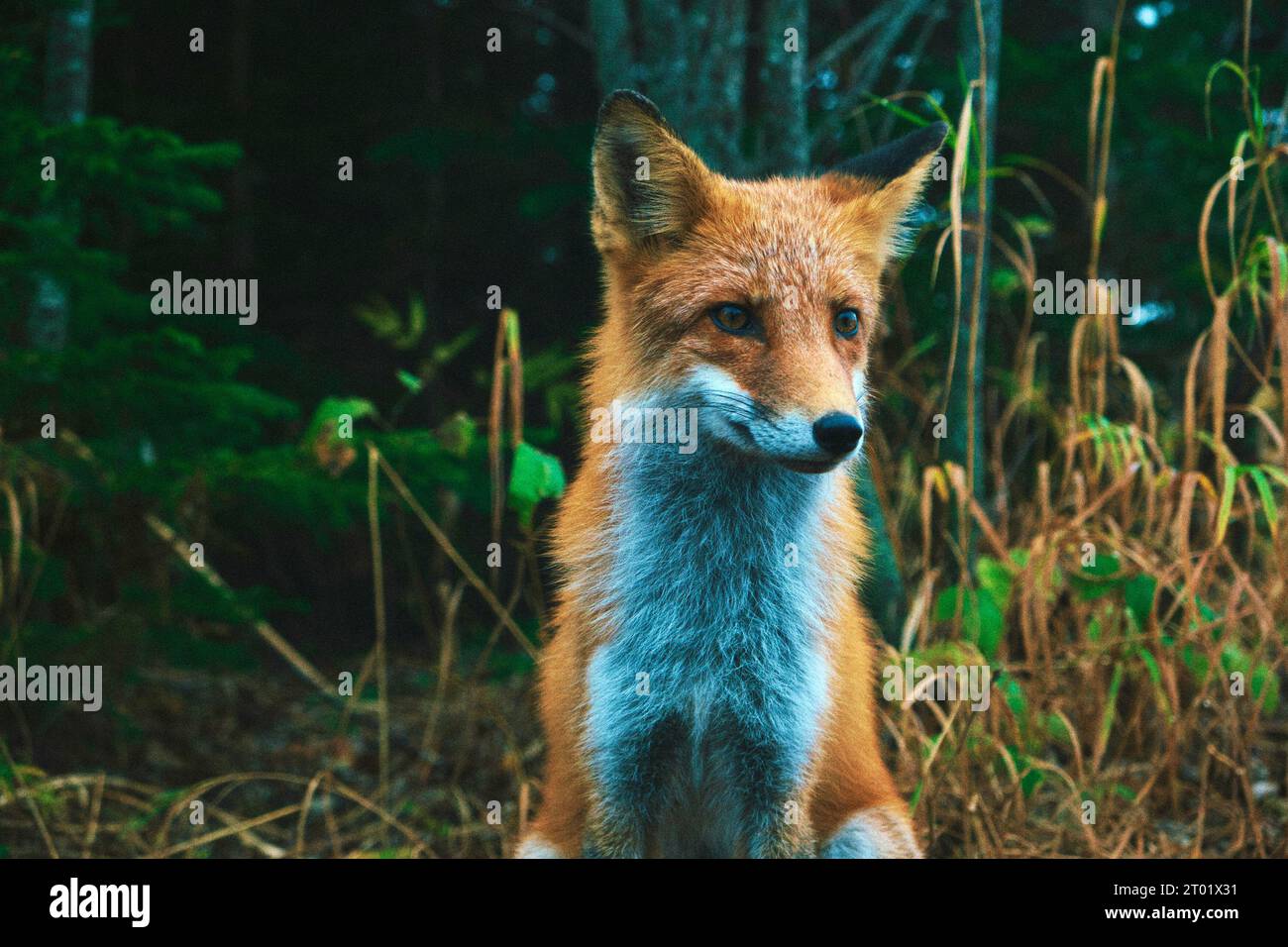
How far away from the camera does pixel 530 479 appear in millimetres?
2926

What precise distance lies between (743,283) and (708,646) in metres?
0.83

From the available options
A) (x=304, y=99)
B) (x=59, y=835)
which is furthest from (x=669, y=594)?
(x=304, y=99)

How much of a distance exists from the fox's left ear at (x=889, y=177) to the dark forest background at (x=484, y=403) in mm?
566

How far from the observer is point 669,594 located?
8.32 ft

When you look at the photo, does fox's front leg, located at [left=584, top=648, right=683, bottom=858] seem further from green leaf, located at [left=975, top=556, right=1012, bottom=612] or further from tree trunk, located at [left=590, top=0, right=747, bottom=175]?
tree trunk, located at [left=590, top=0, right=747, bottom=175]

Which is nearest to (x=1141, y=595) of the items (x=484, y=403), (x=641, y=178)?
(x=641, y=178)

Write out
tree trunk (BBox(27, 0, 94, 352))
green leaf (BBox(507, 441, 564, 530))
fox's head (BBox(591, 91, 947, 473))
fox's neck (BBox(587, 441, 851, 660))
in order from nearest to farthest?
fox's head (BBox(591, 91, 947, 473)), fox's neck (BBox(587, 441, 851, 660)), green leaf (BBox(507, 441, 564, 530)), tree trunk (BBox(27, 0, 94, 352))

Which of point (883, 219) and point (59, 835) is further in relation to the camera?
point (59, 835)

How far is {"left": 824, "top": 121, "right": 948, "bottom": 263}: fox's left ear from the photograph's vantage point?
2.64 metres

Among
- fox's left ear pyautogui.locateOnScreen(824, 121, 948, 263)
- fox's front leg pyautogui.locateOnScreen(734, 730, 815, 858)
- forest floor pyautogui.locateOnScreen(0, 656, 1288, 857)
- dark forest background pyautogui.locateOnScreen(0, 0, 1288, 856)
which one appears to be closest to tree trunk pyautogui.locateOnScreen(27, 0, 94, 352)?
dark forest background pyautogui.locateOnScreen(0, 0, 1288, 856)

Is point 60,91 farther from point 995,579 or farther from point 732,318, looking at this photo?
point 995,579

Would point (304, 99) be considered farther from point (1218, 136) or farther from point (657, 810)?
point (657, 810)

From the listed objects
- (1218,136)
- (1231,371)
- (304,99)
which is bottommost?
(1231,371)

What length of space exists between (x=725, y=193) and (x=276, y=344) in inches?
157
